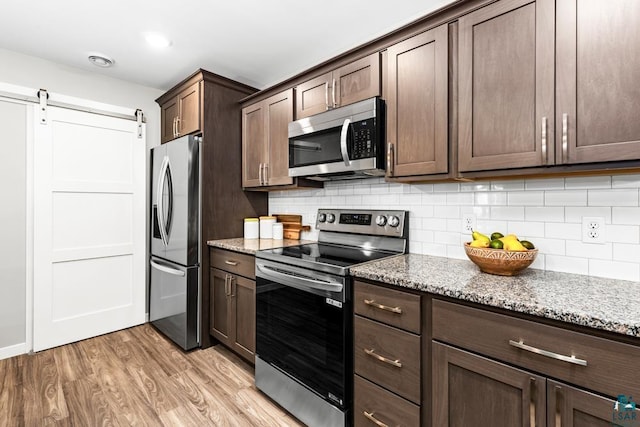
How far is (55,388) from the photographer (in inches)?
82.1

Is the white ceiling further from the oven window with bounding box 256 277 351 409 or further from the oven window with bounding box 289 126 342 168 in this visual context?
the oven window with bounding box 256 277 351 409

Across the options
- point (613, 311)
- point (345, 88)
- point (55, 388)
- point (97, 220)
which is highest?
point (345, 88)

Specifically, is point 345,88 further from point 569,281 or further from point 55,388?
point 55,388

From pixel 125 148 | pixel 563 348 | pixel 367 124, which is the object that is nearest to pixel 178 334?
pixel 125 148

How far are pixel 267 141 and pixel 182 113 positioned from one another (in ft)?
3.08

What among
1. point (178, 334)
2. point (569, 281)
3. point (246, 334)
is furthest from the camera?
point (178, 334)

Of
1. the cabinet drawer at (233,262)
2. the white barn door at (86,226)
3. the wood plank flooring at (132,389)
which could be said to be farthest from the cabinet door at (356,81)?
the white barn door at (86,226)

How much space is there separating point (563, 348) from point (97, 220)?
3461mm

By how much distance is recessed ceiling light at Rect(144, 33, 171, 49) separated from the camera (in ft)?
7.36

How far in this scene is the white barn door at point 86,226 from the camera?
2.63 meters

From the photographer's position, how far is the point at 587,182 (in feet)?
4.68

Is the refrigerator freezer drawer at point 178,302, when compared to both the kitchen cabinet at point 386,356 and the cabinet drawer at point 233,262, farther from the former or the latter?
the kitchen cabinet at point 386,356

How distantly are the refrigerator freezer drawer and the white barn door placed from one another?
1.28 ft

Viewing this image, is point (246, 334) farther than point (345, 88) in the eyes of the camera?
Yes
